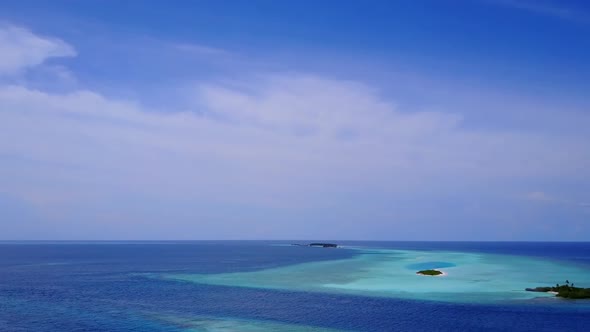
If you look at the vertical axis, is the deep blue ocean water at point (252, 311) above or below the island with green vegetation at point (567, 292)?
below

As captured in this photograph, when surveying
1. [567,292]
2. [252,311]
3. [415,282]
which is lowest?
[252,311]

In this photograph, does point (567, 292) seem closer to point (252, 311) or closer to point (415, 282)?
point (415, 282)

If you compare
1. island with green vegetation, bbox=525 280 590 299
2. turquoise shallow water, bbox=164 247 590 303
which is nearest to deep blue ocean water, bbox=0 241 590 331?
island with green vegetation, bbox=525 280 590 299

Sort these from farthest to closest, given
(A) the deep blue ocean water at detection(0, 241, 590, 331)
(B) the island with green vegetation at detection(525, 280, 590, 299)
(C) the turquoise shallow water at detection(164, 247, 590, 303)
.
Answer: (C) the turquoise shallow water at detection(164, 247, 590, 303)
(B) the island with green vegetation at detection(525, 280, 590, 299)
(A) the deep blue ocean water at detection(0, 241, 590, 331)

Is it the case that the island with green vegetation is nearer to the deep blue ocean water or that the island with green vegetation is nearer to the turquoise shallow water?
the turquoise shallow water

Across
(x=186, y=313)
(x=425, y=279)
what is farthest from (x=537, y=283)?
(x=186, y=313)

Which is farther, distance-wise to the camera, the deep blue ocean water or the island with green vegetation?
the island with green vegetation

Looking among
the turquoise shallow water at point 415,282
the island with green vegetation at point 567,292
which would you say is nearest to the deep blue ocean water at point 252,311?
the island with green vegetation at point 567,292

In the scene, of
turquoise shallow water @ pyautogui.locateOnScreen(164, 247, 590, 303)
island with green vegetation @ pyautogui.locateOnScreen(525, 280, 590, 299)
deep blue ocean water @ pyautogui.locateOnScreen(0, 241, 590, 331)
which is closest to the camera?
deep blue ocean water @ pyautogui.locateOnScreen(0, 241, 590, 331)

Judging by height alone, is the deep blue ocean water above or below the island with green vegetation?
below

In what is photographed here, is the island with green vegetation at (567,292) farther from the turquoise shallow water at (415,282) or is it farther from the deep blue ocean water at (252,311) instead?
the deep blue ocean water at (252,311)

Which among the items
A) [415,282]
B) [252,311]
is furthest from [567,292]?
[252,311]
